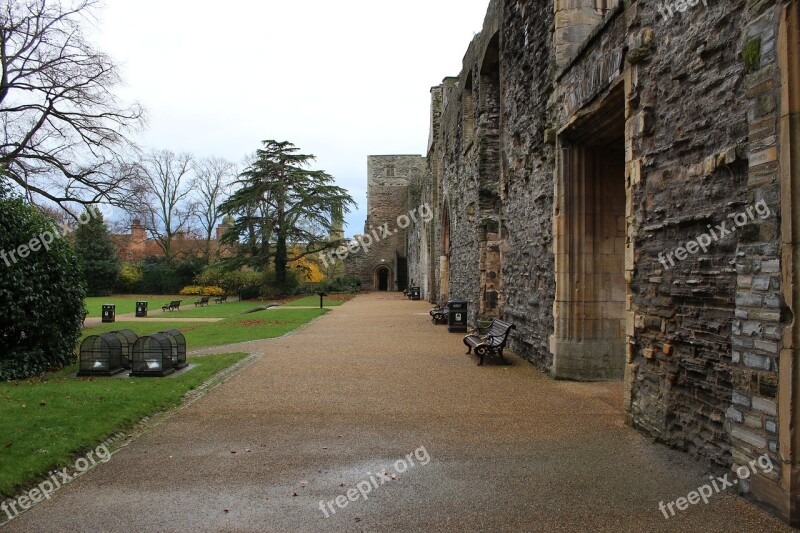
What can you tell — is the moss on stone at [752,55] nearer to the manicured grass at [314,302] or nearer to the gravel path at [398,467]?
the gravel path at [398,467]

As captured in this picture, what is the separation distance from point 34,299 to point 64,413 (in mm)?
3981

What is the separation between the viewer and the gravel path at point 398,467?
145 inches

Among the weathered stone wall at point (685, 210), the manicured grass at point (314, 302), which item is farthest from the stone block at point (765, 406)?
the manicured grass at point (314, 302)

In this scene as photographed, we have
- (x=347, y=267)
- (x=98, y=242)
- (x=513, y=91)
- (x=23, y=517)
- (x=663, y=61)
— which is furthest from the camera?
(x=347, y=267)

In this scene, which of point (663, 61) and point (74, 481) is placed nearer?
point (74, 481)

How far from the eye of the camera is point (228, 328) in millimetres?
16641

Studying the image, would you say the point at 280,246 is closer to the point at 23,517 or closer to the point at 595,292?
the point at 595,292

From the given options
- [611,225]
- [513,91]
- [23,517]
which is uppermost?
[513,91]

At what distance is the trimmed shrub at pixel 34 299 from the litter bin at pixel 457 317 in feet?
29.2

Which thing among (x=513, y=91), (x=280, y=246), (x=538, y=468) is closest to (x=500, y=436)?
(x=538, y=468)

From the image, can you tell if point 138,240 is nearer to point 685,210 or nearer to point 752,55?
point 685,210

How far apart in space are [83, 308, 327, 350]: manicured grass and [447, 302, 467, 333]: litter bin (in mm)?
4555

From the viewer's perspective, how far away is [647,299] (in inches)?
215

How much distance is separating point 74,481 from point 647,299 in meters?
5.36
